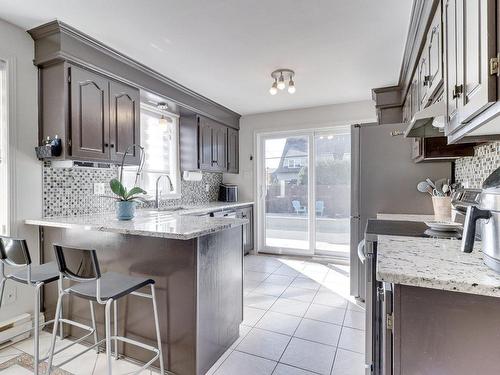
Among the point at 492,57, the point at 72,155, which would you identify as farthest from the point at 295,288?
the point at 492,57

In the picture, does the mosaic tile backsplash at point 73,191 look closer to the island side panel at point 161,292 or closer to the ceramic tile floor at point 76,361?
the island side panel at point 161,292

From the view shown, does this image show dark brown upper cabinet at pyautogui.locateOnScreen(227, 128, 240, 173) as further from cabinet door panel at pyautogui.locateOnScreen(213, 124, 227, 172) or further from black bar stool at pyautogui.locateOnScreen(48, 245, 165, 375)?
black bar stool at pyautogui.locateOnScreen(48, 245, 165, 375)

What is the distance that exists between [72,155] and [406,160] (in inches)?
116

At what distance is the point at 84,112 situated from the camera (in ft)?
7.76

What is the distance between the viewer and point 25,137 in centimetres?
223

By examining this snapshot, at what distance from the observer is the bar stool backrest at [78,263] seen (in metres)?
1.38

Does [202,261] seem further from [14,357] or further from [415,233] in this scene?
[14,357]

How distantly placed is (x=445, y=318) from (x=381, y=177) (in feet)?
6.81

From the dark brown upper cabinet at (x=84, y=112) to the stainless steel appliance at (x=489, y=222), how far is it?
257 centimetres

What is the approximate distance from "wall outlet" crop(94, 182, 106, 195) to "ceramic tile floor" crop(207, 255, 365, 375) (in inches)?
73.0

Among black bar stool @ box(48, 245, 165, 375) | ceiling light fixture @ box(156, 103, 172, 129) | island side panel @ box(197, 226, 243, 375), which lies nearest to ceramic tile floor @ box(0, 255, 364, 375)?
island side panel @ box(197, 226, 243, 375)

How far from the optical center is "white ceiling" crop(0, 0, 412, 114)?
1943mm

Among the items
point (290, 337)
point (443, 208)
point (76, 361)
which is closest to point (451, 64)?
point (443, 208)

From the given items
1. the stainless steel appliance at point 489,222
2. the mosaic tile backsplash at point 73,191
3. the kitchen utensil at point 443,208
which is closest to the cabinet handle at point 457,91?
the stainless steel appliance at point 489,222
